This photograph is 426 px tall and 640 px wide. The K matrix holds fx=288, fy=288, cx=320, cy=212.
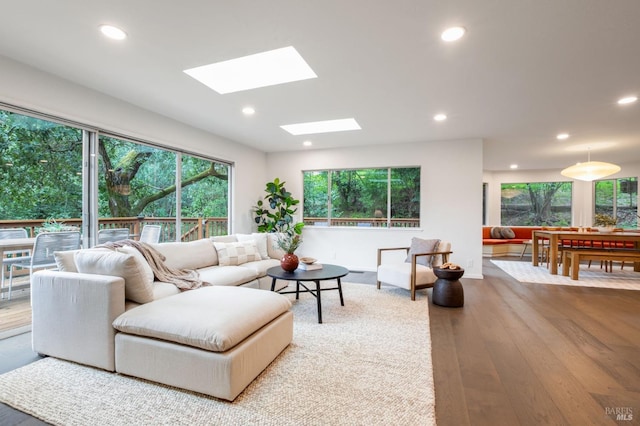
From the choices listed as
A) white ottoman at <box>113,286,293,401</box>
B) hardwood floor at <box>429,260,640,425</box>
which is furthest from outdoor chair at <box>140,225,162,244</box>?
hardwood floor at <box>429,260,640,425</box>

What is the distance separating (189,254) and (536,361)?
344 cm

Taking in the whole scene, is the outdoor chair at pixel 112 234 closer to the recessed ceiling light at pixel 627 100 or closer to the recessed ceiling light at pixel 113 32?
the recessed ceiling light at pixel 113 32

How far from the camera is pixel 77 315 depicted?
2.02 metres

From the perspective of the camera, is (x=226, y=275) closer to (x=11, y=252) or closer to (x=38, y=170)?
(x=11, y=252)

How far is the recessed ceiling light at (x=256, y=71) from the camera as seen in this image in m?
2.54

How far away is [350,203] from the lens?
235 inches

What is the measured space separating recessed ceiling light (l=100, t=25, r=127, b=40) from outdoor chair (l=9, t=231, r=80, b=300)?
2.02 metres

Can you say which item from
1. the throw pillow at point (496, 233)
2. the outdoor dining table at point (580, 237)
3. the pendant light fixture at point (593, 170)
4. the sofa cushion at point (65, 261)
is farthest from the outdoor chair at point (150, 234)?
the throw pillow at point (496, 233)

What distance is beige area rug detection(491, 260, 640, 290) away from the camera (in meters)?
4.68

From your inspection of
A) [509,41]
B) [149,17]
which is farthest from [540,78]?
[149,17]

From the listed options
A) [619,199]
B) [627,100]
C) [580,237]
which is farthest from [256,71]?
[619,199]

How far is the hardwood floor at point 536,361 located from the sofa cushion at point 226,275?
1477 mm

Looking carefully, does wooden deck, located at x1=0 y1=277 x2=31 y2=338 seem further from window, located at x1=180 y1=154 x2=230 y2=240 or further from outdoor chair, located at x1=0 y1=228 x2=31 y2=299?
window, located at x1=180 y1=154 x2=230 y2=240

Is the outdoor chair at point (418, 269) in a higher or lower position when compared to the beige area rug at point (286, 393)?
higher
